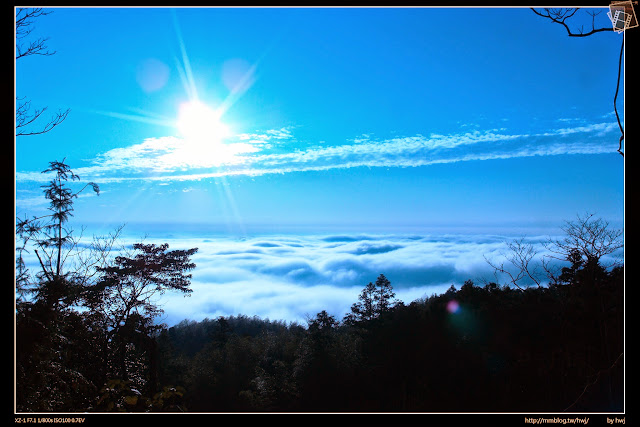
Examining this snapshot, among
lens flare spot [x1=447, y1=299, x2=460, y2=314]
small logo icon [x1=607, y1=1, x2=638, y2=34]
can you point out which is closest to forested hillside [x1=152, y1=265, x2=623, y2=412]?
lens flare spot [x1=447, y1=299, x2=460, y2=314]

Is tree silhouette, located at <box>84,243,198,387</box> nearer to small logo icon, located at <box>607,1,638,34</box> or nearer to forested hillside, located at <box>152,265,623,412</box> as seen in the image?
forested hillside, located at <box>152,265,623,412</box>

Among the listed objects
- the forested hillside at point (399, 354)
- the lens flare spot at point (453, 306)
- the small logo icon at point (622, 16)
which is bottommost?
the forested hillside at point (399, 354)

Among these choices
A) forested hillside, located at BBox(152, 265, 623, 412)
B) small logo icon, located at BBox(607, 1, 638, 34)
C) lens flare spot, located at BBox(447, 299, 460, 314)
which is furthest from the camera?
lens flare spot, located at BBox(447, 299, 460, 314)

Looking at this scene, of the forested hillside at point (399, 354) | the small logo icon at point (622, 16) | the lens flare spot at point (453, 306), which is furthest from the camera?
the lens flare spot at point (453, 306)

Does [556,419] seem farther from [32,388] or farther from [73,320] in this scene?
[73,320]

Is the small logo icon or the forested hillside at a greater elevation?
the small logo icon

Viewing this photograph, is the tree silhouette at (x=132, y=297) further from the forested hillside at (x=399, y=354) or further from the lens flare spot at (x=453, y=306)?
the lens flare spot at (x=453, y=306)

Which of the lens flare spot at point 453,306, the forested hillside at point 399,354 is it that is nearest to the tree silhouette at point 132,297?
the forested hillside at point 399,354

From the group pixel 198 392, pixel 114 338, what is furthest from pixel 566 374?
pixel 114 338

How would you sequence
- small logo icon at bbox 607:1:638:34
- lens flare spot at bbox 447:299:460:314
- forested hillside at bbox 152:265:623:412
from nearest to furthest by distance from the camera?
small logo icon at bbox 607:1:638:34 → forested hillside at bbox 152:265:623:412 → lens flare spot at bbox 447:299:460:314
